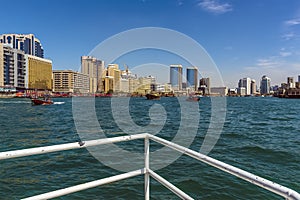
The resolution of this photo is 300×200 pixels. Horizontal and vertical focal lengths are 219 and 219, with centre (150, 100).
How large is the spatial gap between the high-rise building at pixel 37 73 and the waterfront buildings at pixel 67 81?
12438 mm

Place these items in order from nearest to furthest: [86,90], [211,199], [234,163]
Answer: [211,199] → [234,163] → [86,90]

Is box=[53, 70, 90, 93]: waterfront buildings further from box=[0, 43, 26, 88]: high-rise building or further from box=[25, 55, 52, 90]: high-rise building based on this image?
box=[0, 43, 26, 88]: high-rise building

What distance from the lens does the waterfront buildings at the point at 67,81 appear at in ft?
431

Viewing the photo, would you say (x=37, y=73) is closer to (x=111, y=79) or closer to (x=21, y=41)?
(x=111, y=79)

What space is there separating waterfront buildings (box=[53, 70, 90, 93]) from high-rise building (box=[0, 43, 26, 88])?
28.4m

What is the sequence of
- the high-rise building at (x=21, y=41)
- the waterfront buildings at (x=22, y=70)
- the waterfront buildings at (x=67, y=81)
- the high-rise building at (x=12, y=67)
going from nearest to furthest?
the high-rise building at (x=12, y=67), the waterfront buildings at (x=22, y=70), the waterfront buildings at (x=67, y=81), the high-rise building at (x=21, y=41)

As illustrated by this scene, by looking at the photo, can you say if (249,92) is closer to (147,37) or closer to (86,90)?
(86,90)

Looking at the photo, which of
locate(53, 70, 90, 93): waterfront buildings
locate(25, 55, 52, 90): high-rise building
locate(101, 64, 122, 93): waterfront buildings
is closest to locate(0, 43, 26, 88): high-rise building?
locate(25, 55, 52, 90): high-rise building

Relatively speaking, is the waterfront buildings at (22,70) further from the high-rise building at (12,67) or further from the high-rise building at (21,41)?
the high-rise building at (21,41)

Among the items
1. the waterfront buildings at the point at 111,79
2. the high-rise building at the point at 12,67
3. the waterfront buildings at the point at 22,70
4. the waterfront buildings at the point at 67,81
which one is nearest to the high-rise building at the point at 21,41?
the waterfront buildings at the point at 67,81

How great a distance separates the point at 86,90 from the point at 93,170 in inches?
4914

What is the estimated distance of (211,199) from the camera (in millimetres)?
5500

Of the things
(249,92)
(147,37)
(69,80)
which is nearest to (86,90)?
(69,80)

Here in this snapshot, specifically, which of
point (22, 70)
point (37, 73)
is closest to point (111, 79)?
point (22, 70)
